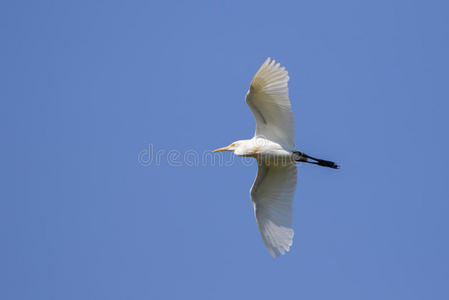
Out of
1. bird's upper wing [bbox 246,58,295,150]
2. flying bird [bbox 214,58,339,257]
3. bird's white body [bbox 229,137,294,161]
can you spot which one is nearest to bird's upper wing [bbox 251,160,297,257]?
flying bird [bbox 214,58,339,257]

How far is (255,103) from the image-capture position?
10719mm

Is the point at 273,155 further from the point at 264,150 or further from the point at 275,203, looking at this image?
the point at 275,203

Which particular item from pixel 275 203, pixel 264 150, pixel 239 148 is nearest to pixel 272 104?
pixel 264 150

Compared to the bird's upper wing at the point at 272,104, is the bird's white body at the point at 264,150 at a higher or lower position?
lower

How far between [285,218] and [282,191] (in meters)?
0.58

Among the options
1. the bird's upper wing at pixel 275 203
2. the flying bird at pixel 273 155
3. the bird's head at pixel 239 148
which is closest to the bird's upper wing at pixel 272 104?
the flying bird at pixel 273 155

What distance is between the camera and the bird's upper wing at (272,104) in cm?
1021

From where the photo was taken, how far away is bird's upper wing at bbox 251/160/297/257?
11148 millimetres

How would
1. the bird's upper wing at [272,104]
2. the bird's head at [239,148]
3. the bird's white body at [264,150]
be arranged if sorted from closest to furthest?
1. the bird's upper wing at [272,104]
2. the bird's white body at [264,150]
3. the bird's head at [239,148]

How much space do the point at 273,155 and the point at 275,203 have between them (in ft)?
3.58

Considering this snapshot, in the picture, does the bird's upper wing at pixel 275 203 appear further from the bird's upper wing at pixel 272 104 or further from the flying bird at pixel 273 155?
the bird's upper wing at pixel 272 104

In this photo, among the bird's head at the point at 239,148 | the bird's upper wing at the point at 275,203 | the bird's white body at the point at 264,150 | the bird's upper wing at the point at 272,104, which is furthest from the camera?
the bird's head at the point at 239,148

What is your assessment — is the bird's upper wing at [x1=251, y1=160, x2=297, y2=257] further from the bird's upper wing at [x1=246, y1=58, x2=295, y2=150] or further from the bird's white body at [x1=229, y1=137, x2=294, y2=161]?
the bird's upper wing at [x1=246, y1=58, x2=295, y2=150]

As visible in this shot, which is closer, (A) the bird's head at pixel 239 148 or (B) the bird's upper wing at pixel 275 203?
(B) the bird's upper wing at pixel 275 203
